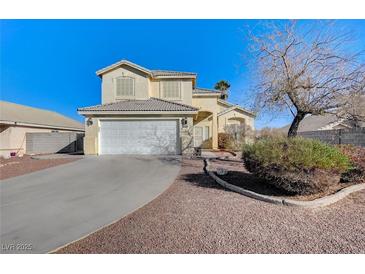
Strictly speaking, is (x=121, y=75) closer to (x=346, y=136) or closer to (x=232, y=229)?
(x=232, y=229)

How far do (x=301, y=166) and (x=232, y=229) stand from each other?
253cm

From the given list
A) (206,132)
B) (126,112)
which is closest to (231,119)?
(206,132)

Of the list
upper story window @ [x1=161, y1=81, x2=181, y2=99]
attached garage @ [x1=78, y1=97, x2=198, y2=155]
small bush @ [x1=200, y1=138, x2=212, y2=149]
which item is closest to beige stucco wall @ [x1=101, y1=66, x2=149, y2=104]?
upper story window @ [x1=161, y1=81, x2=181, y2=99]

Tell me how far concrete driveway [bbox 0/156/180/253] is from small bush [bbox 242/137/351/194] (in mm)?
3215

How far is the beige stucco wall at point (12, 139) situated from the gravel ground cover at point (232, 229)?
1562 cm

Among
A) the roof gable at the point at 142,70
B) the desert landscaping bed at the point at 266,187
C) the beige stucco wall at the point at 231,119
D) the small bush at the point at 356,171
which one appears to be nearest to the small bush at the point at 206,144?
the beige stucco wall at the point at 231,119

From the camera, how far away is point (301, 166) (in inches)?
177

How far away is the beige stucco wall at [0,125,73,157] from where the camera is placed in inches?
545

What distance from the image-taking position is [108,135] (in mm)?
12859

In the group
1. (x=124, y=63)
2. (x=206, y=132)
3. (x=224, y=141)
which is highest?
(x=124, y=63)

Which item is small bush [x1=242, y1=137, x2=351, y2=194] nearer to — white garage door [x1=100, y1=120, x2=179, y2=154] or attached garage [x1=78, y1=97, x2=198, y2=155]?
attached garage [x1=78, y1=97, x2=198, y2=155]

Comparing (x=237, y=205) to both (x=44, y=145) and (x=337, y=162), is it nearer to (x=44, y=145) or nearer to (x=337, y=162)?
(x=337, y=162)

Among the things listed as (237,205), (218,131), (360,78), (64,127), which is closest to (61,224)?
(237,205)

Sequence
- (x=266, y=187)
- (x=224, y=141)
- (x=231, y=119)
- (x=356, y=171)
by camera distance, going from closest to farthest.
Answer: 1. (x=266, y=187)
2. (x=356, y=171)
3. (x=224, y=141)
4. (x=231, y=119)
